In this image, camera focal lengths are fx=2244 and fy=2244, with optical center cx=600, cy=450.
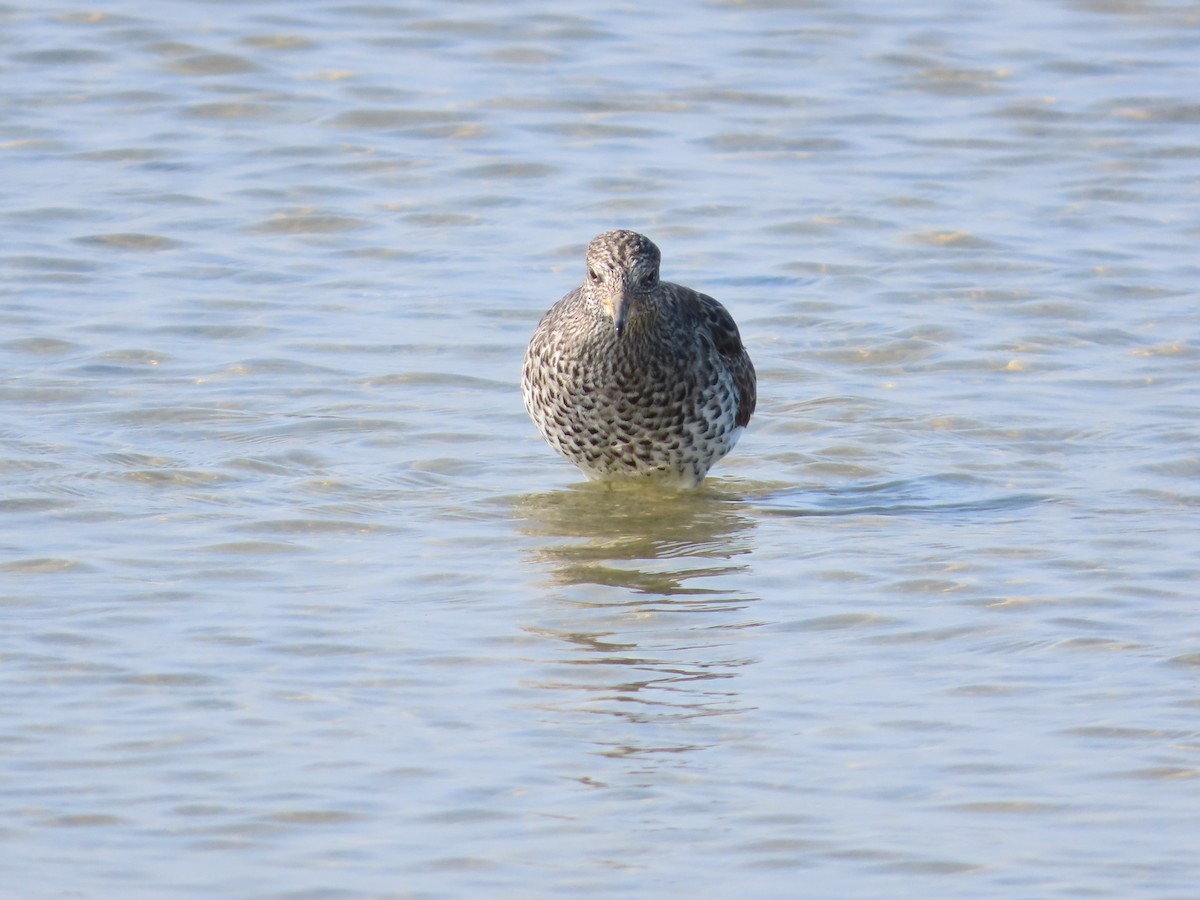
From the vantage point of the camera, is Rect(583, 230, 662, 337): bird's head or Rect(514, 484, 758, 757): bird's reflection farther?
Rect(583, 230, 662, 337): bird's head

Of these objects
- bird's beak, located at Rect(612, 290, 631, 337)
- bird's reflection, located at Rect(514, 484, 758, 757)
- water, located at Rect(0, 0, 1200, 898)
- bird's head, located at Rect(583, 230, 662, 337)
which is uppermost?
bird's head, located at Rect(583, 230, 662, 337)

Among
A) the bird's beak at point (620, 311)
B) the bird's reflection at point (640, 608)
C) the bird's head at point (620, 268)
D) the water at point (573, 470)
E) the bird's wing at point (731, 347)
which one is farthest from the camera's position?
the bird's wing at point (731, 347)

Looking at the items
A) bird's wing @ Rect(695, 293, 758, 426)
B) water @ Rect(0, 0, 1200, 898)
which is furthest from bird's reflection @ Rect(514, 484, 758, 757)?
bird's wing @ Rect(695, 293, 758, 426)

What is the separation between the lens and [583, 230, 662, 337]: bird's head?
931cm

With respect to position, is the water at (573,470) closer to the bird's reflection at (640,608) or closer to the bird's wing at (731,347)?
the bird's reflection at (640,608)

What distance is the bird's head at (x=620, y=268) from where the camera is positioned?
30.6 ft

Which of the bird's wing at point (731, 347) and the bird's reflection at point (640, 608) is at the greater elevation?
the bird's wing at point (731, 347)

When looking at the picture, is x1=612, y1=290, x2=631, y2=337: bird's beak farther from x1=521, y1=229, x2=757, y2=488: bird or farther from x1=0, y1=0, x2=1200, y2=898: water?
x1=0, y1=0, x2=1200, y2=898: water

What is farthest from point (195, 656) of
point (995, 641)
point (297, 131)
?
point (297, 131)

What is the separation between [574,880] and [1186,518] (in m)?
4.22

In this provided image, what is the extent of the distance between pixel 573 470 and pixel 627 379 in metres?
0.96

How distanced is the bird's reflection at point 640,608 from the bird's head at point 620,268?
0.87m

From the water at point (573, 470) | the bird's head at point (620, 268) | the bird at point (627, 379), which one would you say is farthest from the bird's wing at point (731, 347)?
the bird's head at point (620, 268)

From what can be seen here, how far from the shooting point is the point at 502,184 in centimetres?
1452
